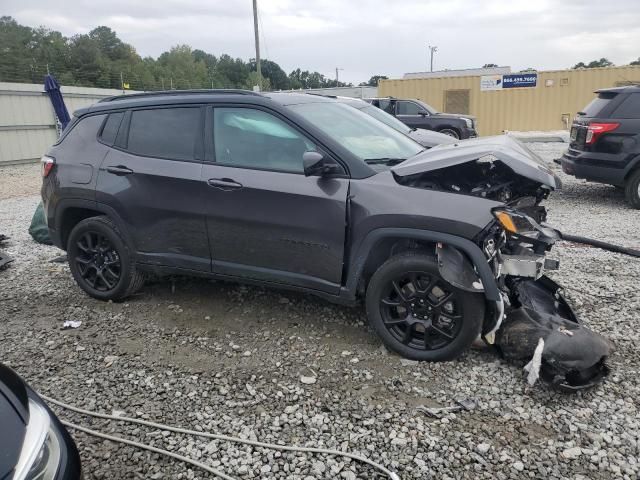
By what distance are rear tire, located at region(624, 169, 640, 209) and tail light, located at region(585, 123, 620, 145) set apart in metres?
0.77

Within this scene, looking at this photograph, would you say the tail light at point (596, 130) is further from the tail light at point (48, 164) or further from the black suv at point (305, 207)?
the tail light at point (48, 164)

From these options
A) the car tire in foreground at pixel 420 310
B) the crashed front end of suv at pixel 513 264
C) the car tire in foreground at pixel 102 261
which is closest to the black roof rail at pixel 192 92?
the car tire in foreground at pixel 102 261

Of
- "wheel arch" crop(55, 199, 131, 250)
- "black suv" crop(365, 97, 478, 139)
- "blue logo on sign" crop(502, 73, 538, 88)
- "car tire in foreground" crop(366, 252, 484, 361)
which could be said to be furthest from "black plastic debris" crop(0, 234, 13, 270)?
"blue logo on sign" crop(502, 73, 538, 88)

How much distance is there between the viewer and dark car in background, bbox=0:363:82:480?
1.61 m

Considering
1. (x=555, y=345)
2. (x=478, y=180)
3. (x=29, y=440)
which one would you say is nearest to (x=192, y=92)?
(x=478, y=180)

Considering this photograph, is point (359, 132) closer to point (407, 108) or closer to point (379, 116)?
point (379, 116)

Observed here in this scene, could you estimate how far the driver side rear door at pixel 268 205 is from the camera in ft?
→ 11.4

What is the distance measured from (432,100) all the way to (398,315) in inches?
845

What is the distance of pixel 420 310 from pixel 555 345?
825mm

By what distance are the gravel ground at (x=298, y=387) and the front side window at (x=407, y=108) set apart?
Result: 1228 cm

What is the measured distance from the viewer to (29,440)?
67.2 inches

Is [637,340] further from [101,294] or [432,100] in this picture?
[432,100]

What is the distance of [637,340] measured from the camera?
3594 millimetres

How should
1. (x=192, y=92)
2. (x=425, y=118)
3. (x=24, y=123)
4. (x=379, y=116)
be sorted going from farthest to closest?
1. (x=425, y=118)
2. (x=24, y=123)
3. (x=379, y=116)
4. (x=192, y=92)
